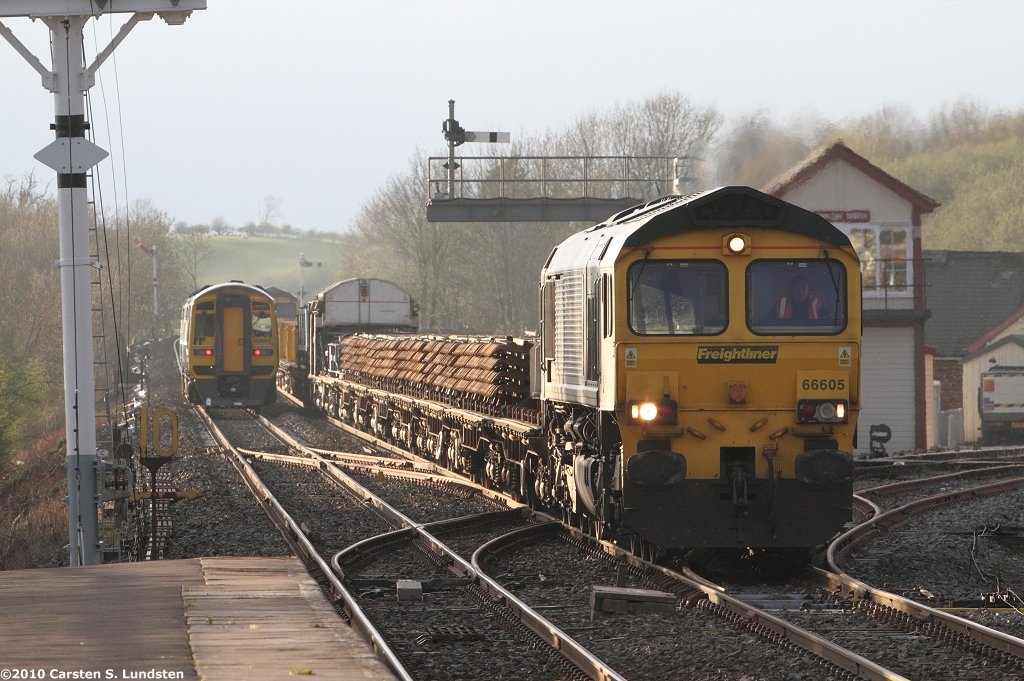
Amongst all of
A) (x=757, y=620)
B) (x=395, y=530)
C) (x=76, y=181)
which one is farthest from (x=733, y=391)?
(x=76, y=181)

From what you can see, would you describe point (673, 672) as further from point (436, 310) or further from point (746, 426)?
point (436, 310)

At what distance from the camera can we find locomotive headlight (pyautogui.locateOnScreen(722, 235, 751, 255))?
11.3 m

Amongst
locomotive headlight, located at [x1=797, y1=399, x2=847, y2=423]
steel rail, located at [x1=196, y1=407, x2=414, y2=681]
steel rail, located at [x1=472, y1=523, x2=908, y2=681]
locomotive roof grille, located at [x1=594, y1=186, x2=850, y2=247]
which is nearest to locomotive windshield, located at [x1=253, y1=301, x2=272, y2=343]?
steel rail, located at [x1=196, y1=407, x2=414, y2=681]

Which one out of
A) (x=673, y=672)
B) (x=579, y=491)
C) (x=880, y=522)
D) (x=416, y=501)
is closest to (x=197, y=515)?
(x=416, y=501)

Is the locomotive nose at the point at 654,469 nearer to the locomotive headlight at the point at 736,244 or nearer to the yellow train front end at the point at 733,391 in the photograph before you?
the yellow train front end at the point at 733,391

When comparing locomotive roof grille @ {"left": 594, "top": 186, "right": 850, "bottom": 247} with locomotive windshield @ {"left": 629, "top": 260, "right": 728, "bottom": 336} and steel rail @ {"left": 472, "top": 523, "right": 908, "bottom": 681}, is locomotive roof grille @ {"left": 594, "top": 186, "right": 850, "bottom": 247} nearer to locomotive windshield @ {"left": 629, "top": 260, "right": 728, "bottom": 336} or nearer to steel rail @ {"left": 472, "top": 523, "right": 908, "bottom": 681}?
locomotive windshield @ {"left": 629, "top": 260, "right": 728, "bottom": 336}

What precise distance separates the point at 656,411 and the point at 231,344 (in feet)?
86.9

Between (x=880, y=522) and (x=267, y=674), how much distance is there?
32.1 ft

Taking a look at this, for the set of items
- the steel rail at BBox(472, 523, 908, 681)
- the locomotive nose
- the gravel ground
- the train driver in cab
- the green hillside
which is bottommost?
the gravel ground

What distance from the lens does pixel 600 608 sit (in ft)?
31.2

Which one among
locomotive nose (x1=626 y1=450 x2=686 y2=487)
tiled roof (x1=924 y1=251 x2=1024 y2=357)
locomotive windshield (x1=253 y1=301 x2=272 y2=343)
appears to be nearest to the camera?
locomotive nose (x1=626 y1=450 x2=686 y2=487)

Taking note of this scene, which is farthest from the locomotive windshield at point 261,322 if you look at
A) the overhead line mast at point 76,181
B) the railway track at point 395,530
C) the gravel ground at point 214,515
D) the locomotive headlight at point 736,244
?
the locomotive headlight at point 736,244

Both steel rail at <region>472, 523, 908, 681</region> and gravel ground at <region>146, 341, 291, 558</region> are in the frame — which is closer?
steel rail at <region>472, 523, 908, 681</region>

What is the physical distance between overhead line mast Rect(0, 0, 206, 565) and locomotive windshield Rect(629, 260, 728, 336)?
6.06 metres
